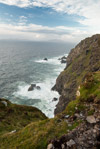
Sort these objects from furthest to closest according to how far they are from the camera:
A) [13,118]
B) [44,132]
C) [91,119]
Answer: [13,118]
[91,119]
[44,132]

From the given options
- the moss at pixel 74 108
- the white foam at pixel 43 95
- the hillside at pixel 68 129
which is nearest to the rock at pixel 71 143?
the hillside at pixel 68 129

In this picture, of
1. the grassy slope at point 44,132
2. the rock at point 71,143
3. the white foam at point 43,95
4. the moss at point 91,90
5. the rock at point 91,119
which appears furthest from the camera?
the white foam at point 43,95

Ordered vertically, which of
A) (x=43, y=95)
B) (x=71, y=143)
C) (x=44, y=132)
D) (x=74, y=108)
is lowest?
(x=43, y=95)

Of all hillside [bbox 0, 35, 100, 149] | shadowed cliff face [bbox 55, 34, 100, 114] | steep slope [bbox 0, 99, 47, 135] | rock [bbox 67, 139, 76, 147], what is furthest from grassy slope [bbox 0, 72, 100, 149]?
shadowed cliff face [bbox 55, 34, 100, 114]

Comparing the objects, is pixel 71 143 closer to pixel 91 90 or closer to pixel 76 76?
pixel 91 90

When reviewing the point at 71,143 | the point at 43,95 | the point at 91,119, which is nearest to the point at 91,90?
the point at 91,119

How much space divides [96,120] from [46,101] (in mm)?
49492

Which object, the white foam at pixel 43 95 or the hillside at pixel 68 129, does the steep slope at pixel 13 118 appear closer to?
the hillside at pixel 68 129

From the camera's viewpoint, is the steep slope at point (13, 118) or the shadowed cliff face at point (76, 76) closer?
the steep slope at point (13, 118)

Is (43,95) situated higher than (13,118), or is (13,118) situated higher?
(13,118)

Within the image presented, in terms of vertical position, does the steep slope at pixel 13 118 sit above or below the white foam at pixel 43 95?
above

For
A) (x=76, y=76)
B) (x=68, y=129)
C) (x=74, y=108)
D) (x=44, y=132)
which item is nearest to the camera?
(x=68, y=129)

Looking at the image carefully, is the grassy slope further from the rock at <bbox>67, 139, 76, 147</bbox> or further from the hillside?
the rock at <bbox>67, 139, 76, 147</bbox>

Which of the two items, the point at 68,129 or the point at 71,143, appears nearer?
the point at 71,143
